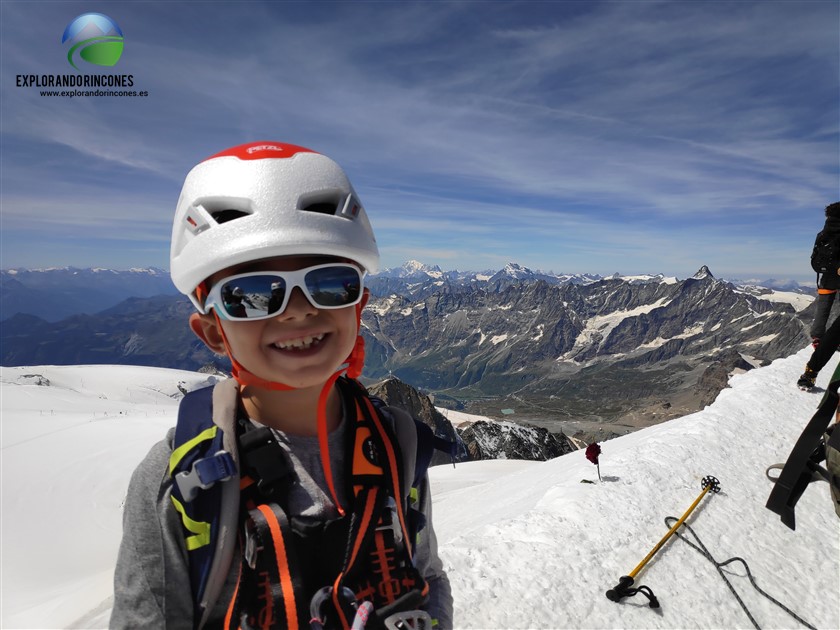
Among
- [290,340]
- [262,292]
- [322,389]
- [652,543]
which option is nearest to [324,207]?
[262,292]

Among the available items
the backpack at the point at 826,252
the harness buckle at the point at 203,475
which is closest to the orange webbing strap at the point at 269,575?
the harness buckle at the point at 203,475

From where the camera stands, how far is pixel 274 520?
2.35 metres

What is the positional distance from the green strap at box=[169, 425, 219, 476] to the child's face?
40 cm

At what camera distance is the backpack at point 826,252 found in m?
10.6

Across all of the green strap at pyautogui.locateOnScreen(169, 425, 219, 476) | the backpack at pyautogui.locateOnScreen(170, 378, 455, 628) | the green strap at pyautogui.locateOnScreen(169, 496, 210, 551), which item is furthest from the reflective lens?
the green strap at pyautogui.locateOnScreen(169, 496, 210, 551)

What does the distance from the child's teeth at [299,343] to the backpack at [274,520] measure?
1.63 ft

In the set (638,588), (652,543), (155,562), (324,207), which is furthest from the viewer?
(652,543)

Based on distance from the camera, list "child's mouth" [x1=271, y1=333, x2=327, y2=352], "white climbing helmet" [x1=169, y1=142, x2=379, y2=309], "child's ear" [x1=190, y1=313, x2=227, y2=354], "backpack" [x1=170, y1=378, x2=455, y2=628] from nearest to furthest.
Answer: "backpack" [x1=170, y1=378, x2=455, y2=628], "white climbing helmet" [x1=169, y1=142, x2=379, y2=309], "child's mouth" [x1=271, y1=333, x2=327, y2=352], "child's ear" [x1=190, y1=313, x2=227, y2=354]

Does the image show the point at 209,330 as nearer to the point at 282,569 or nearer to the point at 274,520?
the point at 274,520

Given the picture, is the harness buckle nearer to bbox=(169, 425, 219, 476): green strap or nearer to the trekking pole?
bbox=(169, 425, 219, 476): green strap

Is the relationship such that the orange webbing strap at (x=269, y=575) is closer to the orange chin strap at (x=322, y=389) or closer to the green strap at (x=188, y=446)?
the orange chin strap at (x=322, y=389)

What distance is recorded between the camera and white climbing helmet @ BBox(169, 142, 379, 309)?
2443mm

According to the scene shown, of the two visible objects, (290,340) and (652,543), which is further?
(652,543)

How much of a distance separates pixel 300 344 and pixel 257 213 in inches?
31.4
